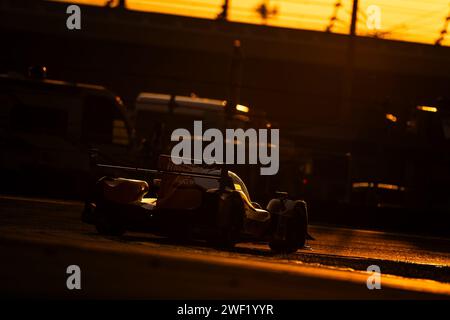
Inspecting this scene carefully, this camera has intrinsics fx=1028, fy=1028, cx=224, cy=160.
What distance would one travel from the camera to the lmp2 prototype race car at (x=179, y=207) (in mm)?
12414

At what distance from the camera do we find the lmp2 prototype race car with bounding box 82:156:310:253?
12414 millimetres

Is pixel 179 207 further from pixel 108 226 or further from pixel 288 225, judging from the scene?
pixel 288 225

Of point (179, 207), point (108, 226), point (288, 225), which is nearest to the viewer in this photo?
point (179, 207)

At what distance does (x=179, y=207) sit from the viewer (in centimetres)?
Answer: 1245

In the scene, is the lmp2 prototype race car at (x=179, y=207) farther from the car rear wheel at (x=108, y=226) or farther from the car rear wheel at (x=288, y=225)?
the car rear wheel at (x=288, y=225)

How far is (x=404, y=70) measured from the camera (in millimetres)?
48250

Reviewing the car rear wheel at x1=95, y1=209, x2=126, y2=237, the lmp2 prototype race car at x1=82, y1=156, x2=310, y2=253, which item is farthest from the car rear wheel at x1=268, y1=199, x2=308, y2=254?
the car rear wheel at x1=95, y1=209, x2=126, y2=237

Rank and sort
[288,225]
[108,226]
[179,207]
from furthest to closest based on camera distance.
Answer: [288,225] < [108,226] < [179,207]

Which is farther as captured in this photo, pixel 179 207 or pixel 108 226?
pixel 108 226

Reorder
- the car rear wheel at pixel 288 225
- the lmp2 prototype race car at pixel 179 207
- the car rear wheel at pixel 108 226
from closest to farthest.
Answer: the lmp2 prototype race car at pixel 179 207, the car rear wheel at pixel 108 226, the car rear wheel at pixel 288 225

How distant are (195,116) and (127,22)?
18.6 m

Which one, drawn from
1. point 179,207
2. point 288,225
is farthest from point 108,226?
point 288,225

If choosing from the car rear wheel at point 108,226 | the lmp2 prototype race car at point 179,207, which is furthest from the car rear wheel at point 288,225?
the car rear wheel at point 108,226
